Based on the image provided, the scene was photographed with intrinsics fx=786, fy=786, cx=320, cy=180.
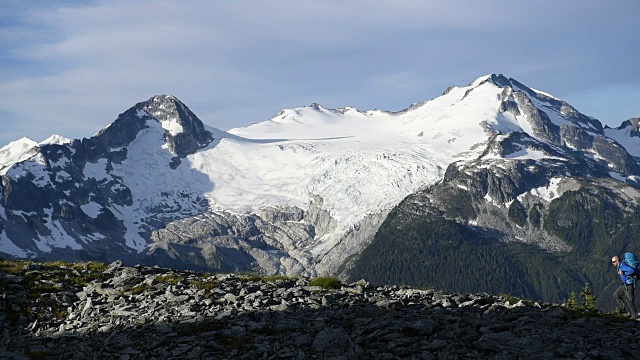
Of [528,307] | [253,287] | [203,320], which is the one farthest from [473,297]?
[203,320]

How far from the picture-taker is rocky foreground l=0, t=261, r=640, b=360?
28.3m

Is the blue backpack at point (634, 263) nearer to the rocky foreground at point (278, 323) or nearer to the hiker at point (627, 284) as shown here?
the hiker at point (627, 284)

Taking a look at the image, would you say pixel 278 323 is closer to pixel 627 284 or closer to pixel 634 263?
pixel 627 284

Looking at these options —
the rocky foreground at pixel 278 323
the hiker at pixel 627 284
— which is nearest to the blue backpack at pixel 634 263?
the hiker at pixel 627 284

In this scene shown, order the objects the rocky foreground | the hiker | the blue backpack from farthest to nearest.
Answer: the blue backpack, the hiker, the rocky foreground

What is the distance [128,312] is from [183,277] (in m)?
8.24

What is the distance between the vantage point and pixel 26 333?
116 feet

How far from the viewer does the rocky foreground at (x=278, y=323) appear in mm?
28297

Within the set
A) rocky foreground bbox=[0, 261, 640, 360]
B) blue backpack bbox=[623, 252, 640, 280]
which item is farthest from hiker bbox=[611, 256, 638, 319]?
rocky foreground bbox=[0, 261, 640, 360]

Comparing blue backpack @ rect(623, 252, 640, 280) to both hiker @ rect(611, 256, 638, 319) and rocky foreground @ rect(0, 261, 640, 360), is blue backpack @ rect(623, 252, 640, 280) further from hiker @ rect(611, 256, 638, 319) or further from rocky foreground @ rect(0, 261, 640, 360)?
rocky foreground @ rect(0, 261, 640, 360)

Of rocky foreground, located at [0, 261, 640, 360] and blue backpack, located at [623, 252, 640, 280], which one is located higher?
blue backpack, located at [623, 252, 640, 280]

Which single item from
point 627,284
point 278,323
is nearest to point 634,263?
point 627,284

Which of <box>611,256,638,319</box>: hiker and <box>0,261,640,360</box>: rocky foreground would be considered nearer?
<box>0,261,640,360</box>: rocky foreground

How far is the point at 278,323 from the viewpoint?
→ 31.1 metres
